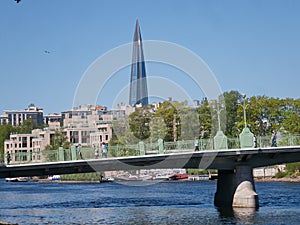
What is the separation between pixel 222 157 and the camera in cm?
6469

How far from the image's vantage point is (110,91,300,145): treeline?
122m

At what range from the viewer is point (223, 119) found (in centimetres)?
12331

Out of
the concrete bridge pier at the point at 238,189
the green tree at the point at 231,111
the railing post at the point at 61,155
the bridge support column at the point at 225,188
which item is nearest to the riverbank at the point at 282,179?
the green tree at the point at 231,111

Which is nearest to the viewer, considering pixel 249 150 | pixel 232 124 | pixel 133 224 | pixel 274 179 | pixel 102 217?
pixel 133 224

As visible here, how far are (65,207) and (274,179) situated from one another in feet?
238

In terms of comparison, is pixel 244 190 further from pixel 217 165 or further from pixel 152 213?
pixel 152 213

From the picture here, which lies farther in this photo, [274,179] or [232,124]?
[274,179]

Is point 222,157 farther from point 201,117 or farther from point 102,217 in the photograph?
point 201,117

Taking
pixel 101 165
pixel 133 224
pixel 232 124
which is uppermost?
pixel 232 124

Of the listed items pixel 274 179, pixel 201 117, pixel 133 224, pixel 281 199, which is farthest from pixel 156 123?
pixel 133 224

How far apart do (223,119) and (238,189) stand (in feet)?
195

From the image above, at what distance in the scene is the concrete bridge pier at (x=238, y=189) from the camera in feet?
Result: 206

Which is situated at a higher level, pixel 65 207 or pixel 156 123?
pixel 156 123

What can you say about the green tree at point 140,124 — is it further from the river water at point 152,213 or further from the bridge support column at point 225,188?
the bridge support column at point 225,188
